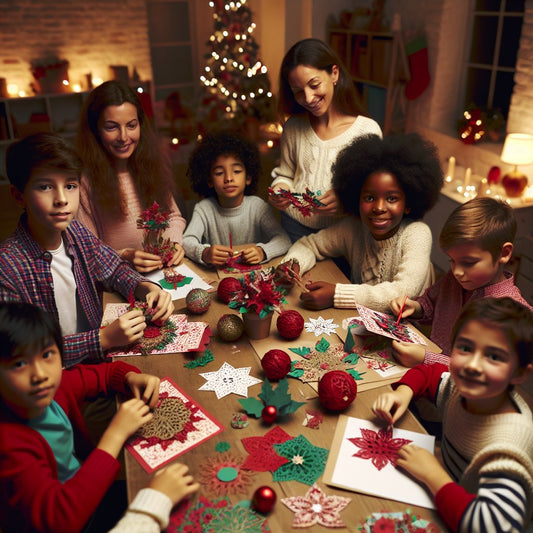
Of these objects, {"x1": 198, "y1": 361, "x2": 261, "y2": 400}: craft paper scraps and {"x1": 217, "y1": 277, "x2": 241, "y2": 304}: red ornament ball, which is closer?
{"x1": 198, "y1": 361, "x2": 261, "y2": 400}: craft paper scraps

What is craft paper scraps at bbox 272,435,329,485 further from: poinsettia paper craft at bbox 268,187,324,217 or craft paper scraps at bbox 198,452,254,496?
poinsettia paper craft at bbox 268,187,324,217

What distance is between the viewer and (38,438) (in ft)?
4.21

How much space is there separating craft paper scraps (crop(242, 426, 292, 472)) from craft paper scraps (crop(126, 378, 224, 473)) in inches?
4.1

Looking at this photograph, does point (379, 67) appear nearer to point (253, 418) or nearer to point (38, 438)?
point (253, 418)

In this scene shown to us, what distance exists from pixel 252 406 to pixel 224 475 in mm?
230

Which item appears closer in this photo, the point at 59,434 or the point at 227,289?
the point at 59,434

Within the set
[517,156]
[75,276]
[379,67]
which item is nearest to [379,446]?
[75,276]

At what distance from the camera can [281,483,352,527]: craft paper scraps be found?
1.15 meters

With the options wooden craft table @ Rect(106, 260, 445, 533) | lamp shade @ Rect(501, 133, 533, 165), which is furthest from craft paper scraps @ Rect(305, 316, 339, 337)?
lamp shade @ Rect(501, 133, 533, 165)

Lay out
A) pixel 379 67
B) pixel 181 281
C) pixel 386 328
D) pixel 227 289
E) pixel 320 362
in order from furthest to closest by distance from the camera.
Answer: pixel 379 67, pixel 181 281, pixel 227 289, pixel 386 328, pixel 320 362

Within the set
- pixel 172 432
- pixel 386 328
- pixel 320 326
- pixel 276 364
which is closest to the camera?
pixel 172 432

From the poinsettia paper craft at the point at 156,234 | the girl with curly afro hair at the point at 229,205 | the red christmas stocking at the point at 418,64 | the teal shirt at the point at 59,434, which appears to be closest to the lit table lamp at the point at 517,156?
the red christmas stocking at the point at 418,64

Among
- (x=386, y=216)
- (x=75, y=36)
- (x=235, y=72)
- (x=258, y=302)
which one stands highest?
(x=75, y=36)

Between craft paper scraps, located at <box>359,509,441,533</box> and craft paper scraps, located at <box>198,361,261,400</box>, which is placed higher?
craft paper scraps, located at <box>198,361,261,400</box>
